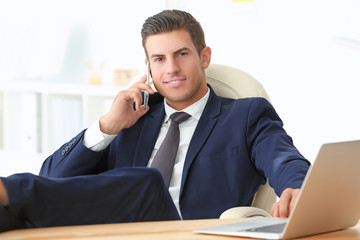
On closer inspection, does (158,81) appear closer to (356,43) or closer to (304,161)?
(304,161)

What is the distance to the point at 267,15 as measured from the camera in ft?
13.3

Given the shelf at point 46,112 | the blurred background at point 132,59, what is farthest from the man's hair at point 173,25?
the shelf at point 46,112

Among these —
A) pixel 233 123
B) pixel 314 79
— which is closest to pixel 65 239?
pixel 233 123

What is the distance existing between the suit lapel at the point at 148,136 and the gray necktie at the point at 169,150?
0.17ft

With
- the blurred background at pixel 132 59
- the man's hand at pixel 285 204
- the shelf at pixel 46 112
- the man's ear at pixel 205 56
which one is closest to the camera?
Result: the man's hand at pixel 285 204

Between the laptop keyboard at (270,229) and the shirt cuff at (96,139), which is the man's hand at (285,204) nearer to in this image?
the laptop keyboard at (270,229)

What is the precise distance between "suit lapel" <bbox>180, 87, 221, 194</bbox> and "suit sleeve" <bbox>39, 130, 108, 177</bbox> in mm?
367

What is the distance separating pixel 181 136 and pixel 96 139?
322 mm

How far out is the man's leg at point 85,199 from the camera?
1070 mm

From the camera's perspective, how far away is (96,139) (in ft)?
7.21

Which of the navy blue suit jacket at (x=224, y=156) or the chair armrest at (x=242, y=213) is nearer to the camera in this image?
the chair armrest at (x=242, y=213)

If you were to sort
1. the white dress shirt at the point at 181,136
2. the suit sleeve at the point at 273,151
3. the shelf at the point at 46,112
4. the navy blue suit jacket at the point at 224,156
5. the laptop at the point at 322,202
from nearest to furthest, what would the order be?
the laptop at the point at 322,202
the suit sleeve at the point at 273,151
the navy blue suit jacket at the point at 224,156
the white dress shirt at the point at 181,136
the shelf at the point at 46,112

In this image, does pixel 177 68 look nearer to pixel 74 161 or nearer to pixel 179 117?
pixel 179 117

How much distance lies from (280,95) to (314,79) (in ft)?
0.85
